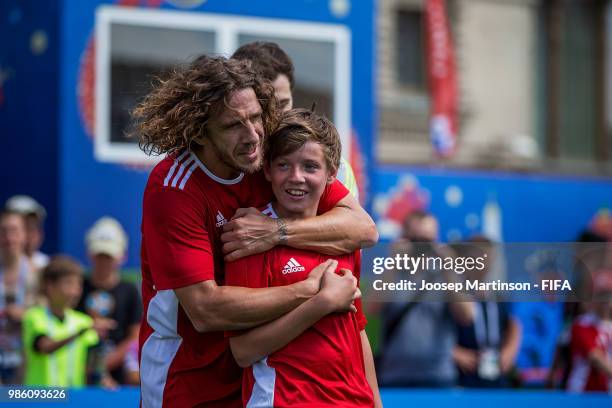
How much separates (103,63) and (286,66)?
12.7ft

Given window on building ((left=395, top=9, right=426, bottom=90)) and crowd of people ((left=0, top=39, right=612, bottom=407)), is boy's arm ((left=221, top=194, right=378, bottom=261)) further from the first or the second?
window on building ((left=395, top=9, right=426, bottom=90))

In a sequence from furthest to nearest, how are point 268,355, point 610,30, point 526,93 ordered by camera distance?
point 610,30
point 526,93
point 268,355

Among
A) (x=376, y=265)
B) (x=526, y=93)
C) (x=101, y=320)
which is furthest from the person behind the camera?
(x=526, y=93)

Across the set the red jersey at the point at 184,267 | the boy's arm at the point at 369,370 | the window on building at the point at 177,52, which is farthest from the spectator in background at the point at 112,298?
the boy's arm at the point at 369,370

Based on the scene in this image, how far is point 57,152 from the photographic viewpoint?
293 inches

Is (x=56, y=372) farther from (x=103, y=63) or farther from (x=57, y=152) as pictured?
(x=103, y=63)

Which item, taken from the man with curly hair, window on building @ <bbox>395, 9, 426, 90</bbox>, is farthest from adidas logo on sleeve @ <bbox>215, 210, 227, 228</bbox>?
window on building @ <bbox>395, 9, 426, 90</bbox>

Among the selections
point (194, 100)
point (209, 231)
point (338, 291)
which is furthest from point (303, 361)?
point (194, 100)

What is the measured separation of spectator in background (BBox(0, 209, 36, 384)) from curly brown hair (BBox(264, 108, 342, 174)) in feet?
12.1

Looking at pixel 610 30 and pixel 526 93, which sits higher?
pixel 610 30

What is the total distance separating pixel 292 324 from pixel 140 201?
185 inches

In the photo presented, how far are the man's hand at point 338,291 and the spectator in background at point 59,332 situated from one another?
3.20m

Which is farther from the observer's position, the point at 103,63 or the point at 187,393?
the point at 103,63

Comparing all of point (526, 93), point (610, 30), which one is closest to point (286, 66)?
point (526, 93)
